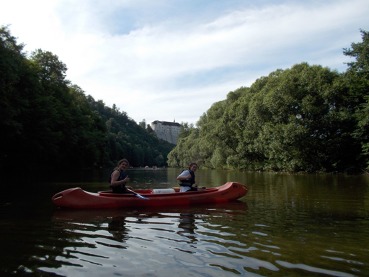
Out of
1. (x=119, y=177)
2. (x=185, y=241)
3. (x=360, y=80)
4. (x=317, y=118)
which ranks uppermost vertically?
(x=360, y=80)

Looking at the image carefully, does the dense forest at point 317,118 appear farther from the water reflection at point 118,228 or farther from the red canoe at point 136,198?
the water reflection at point 118,228

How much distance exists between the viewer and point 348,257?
19.1 feet

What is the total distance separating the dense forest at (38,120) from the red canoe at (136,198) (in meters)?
15.6

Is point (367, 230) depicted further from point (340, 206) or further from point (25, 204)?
point (25, 204)

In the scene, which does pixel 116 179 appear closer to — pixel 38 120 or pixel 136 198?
pixel 136 198

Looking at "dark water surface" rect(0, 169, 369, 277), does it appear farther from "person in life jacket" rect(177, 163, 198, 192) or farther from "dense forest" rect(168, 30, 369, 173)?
"dense forest" rect(168, 30, 369, 173)

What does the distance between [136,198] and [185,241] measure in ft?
15.6

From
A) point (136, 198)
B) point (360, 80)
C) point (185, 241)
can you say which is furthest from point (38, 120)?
point (185, 241)

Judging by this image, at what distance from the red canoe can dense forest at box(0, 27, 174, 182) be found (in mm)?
15635

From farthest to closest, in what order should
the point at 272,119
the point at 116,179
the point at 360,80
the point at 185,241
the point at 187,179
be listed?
the point at 272,119 → the point at 360,80 → the point at 187,179 → the point at 116,179 → the point at 185,241

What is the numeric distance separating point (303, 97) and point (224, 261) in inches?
1333

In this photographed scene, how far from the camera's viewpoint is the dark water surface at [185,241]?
207 inches

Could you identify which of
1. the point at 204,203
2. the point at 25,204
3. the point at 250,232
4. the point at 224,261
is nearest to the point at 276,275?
the point at 224,261

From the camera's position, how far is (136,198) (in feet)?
37.8
